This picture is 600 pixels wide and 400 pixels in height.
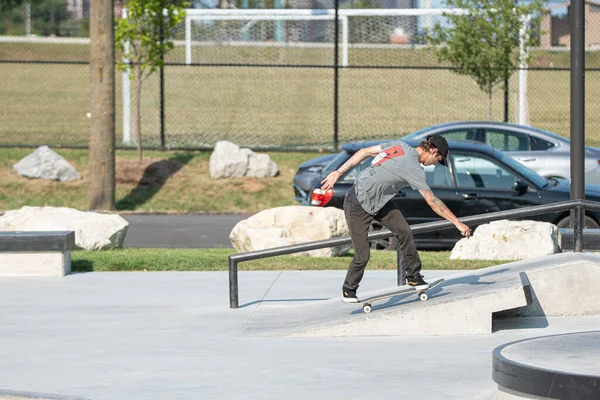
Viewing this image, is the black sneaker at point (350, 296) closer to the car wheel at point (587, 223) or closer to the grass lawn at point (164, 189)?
the car wheel at point (587, 223)

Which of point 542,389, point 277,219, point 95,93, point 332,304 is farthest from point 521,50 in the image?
point 542,389

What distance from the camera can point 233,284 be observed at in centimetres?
1030

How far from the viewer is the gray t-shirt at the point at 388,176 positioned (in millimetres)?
8984

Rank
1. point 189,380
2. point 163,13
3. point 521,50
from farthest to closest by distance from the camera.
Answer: point 521,50
point 163,13
point 189,380

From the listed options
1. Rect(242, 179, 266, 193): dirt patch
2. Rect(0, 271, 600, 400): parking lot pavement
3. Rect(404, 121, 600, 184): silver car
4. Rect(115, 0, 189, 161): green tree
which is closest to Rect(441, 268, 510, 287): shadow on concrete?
Rect(0, 271, 600, 400): parking lot pavement

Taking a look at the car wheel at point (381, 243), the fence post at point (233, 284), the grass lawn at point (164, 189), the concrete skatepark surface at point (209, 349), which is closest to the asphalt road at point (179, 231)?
the grass lawn at point (164, 189)

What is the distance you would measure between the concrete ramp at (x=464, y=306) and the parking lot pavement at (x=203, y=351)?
0.14 meters

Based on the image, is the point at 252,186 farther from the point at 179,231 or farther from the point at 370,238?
the point at 370,238

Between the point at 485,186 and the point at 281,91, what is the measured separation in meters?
28.5

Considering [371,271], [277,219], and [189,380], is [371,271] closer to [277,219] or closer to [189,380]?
[277,219]

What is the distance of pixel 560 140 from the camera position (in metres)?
20.5

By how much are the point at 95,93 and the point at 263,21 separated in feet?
42.2

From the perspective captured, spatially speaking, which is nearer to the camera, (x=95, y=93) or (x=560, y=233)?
(x=560, y=233)

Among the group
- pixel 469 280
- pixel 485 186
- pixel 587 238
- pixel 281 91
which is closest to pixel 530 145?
pixel 485 186
